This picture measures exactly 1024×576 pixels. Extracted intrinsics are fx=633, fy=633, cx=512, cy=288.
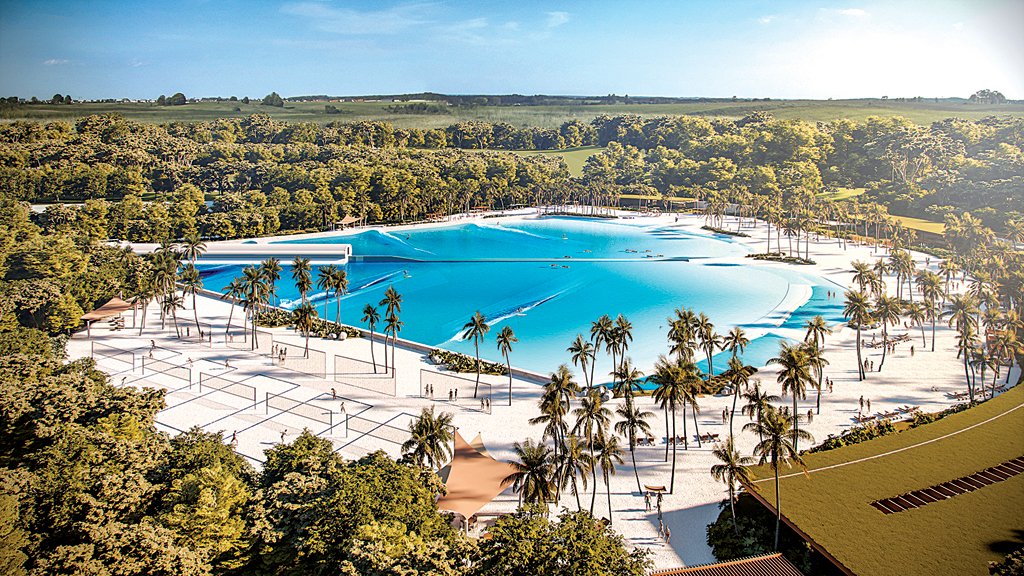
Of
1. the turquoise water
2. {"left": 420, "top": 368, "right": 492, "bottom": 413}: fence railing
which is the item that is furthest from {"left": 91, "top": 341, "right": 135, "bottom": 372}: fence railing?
{"left": 420, "top": 368, "right": 492, "bottom": 413}: fence railing

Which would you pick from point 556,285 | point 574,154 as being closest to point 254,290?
point 556,285

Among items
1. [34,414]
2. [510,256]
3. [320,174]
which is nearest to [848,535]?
[34,414]

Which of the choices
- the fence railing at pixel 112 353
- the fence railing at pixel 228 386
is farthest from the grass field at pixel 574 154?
the fence railing at pixel 228 386

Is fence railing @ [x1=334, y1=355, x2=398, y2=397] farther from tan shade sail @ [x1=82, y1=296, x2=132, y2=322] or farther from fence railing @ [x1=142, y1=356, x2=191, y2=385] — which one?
tan shade sail @ [x1=82, y1=296, x2=132, y2=322]

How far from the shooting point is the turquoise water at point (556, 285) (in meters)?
48.8

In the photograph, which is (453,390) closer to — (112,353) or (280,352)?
(280,352)

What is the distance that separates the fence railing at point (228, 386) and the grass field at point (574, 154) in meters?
111

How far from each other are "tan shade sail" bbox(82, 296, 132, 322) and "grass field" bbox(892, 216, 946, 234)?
82.2 m

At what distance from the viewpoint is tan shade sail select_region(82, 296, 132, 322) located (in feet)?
147

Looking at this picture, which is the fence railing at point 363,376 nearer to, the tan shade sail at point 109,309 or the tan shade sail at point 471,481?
the tan shade sail at point 471,481

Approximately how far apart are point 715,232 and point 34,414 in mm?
82234

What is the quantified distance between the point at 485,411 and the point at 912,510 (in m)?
19.3

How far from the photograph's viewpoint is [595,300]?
191 feet

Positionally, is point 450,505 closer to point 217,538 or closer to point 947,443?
point 217,538
